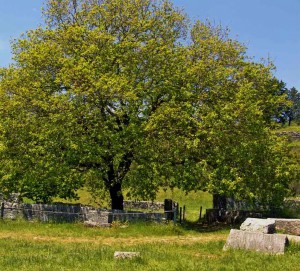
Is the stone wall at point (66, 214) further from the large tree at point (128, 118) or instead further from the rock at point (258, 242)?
the rock at point (258, 242)

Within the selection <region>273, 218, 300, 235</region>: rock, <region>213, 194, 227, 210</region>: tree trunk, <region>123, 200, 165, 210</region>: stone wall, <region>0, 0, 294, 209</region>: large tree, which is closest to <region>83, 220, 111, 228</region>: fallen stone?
<region>0, 0, 294, 209</region>: large tree

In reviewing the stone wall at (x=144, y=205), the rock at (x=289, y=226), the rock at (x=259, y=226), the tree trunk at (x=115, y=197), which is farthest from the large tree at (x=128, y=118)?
the stone wall at (x=144, y=205)

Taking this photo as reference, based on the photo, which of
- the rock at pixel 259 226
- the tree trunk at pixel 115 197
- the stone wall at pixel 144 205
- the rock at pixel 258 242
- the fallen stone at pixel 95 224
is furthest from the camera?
the stone wall at pixel 144 205

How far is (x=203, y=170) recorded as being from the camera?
2483cm

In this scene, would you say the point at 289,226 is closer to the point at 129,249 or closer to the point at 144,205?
the point at 129,249

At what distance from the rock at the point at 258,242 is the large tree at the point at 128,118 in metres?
7.52

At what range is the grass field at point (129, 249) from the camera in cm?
1322

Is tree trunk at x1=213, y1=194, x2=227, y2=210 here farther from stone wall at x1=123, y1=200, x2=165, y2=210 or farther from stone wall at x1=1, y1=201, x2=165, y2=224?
stone wall at x1=1, y1=201, x2=165, y2=224

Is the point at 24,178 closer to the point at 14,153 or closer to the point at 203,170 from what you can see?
the point at 14,153

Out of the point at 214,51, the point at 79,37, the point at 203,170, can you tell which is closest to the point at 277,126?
the point at 214,51

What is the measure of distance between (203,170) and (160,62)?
7.45 m

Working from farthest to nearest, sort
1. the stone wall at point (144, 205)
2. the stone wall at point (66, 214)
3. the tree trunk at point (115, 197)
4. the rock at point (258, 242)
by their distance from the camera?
the stone wall at point (144, 205)
the tree trunk at point (115, 197)
the stone wall at point (66, 214)
the rock at point (258, 242)

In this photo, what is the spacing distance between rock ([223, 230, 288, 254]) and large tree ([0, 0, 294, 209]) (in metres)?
7.52

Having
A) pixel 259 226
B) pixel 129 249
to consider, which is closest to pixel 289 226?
pixel 259 226
